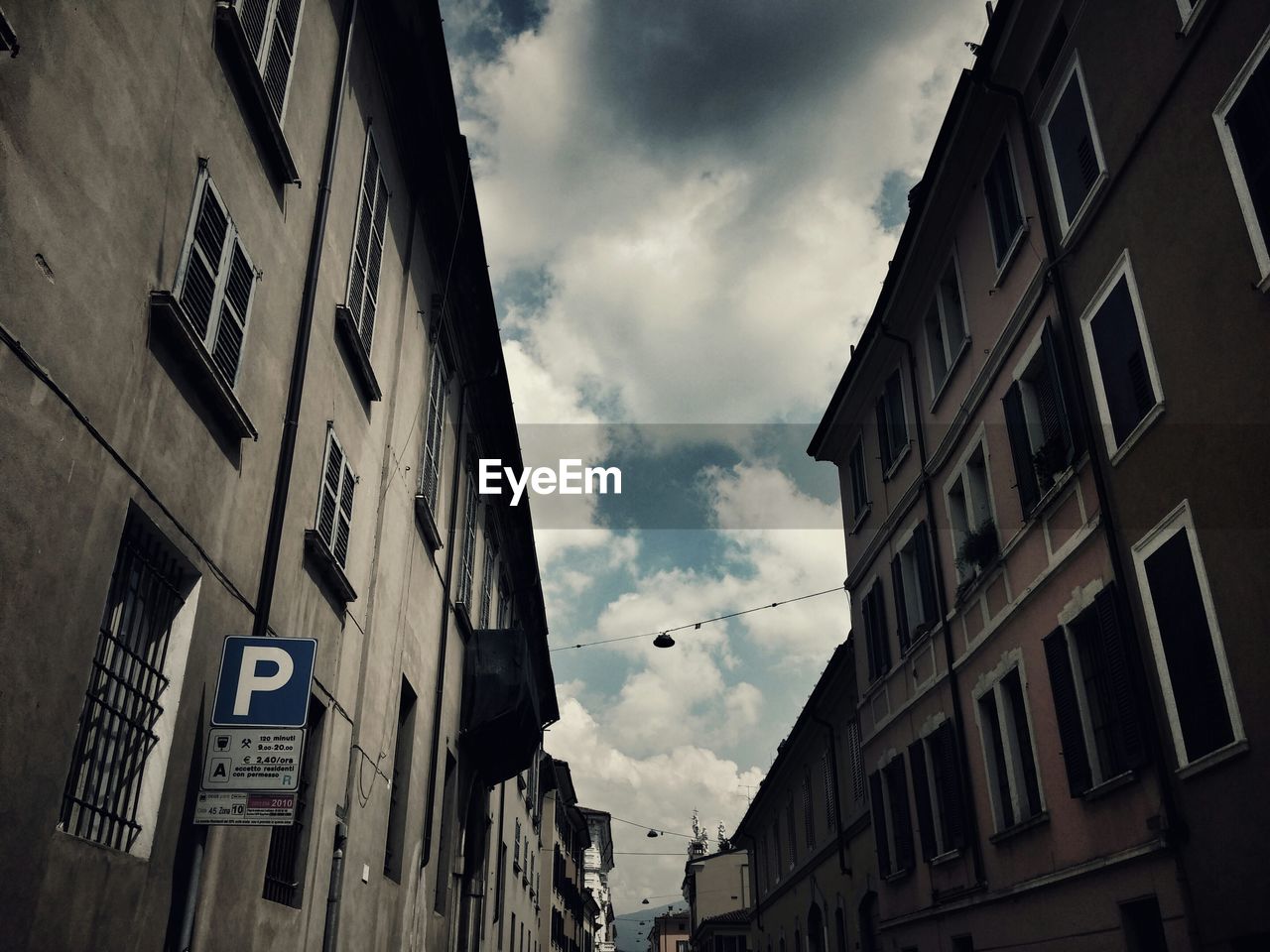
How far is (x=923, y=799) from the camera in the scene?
17.3 meters

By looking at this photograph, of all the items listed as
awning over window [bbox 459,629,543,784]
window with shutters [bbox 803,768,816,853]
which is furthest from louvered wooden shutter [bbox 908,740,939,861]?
window with shutters [bbox 803,768,816,853]

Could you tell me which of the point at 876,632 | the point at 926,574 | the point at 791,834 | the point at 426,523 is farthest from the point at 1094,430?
the point at 791,834

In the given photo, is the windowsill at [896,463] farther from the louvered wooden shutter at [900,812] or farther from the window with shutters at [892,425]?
the louvered wooden shutter at [900,812]

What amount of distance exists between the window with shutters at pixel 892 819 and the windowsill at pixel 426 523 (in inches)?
377

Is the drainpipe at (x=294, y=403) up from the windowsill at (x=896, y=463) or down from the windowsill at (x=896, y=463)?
down

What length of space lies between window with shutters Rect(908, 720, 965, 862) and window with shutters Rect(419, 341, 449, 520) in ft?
28.0

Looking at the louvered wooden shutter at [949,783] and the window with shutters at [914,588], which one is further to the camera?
the window with shutters at [914,588]

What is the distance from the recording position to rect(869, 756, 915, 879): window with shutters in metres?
18.4

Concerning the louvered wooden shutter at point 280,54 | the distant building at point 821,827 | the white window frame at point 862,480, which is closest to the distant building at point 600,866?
the distant building at point 821,827

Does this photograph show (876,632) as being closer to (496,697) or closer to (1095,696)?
(496,697)

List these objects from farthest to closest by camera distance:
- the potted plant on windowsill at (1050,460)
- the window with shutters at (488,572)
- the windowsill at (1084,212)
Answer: the window with shutters at (488,572) < the potted plant on windowsill at (1050,460) < the windowsill at (1084,212)

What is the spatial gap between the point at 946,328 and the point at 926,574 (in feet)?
13.4

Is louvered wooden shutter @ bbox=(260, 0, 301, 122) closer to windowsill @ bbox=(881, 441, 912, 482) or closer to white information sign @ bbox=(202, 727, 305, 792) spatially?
white information sign @ bbox=(202, 727, 305, 792)

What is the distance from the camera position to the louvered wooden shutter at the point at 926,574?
671 inches
